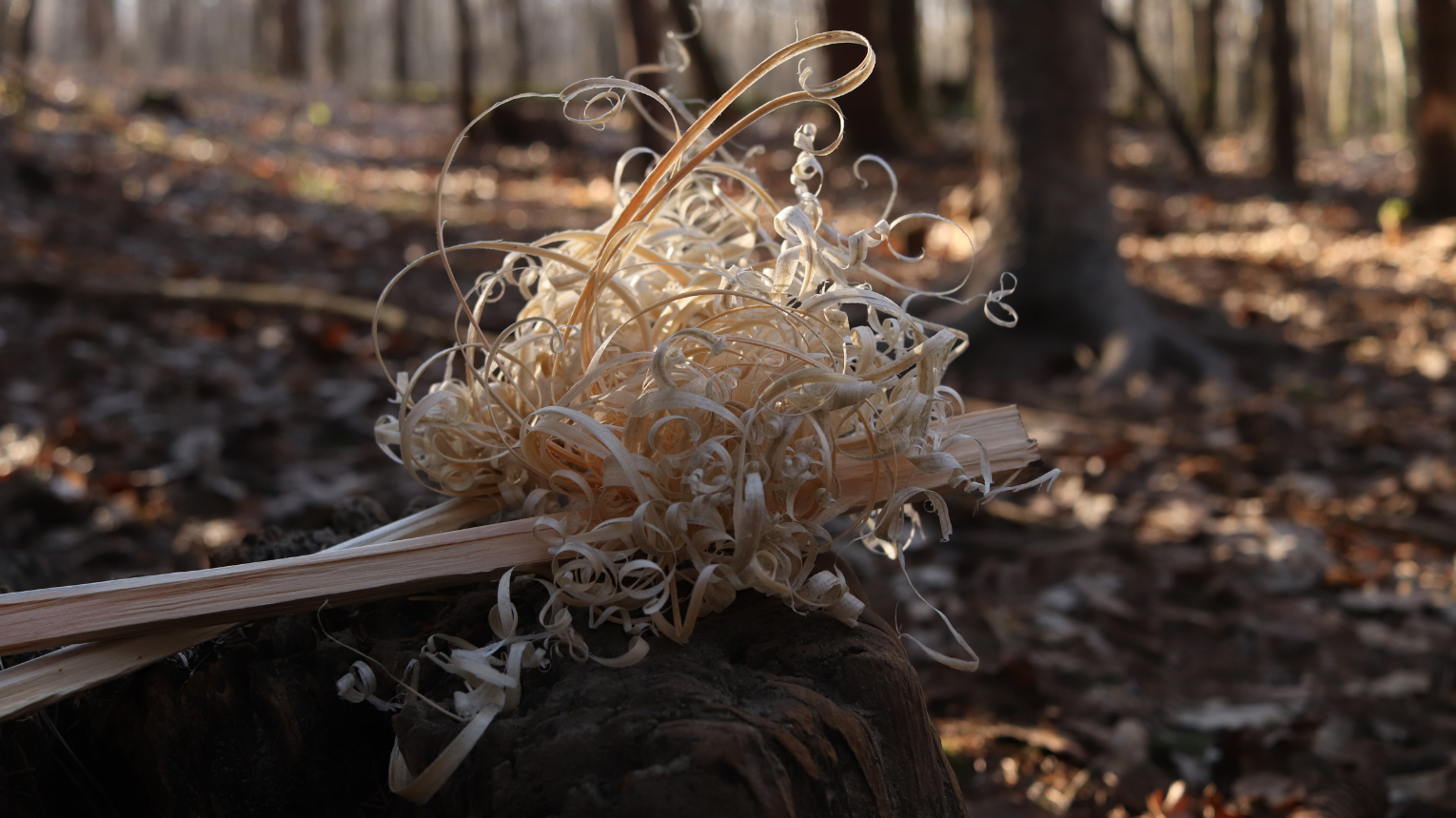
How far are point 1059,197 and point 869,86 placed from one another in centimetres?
634

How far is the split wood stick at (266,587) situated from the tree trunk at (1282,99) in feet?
29.5

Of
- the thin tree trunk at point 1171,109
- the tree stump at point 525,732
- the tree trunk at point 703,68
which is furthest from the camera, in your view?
the tree trunk at point 703,68

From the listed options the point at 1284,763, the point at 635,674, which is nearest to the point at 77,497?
the point at 635,674

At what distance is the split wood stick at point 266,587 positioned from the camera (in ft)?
2.87

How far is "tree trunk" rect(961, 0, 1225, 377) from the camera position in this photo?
3.84 meters

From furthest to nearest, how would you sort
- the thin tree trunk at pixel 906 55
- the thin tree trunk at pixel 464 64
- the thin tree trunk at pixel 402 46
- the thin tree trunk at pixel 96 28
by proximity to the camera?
the thin tree trunk at pixel 96 28
the thin tree trunk at pixel 402 46
the thin tree trunk at pixel 906 55
the thin tree trunk at pixel 464 64

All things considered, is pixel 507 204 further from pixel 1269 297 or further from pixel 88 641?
pixel 88 641

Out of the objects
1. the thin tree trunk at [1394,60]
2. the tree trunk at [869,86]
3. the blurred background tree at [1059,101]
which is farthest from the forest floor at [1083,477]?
the thin tree trunk at [1394,60]

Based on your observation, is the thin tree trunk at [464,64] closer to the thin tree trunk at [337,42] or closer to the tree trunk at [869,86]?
the tree trunk at [869,86]

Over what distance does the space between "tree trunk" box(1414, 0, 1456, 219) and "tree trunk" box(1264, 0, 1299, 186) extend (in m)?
1.78

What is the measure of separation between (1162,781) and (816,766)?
48.3 inches

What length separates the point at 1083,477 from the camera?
311 cm

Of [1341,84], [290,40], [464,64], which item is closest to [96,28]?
[290,40]

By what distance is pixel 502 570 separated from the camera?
3.26 ft
